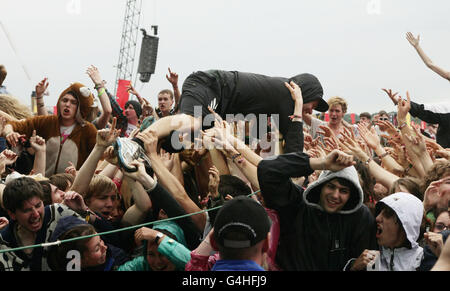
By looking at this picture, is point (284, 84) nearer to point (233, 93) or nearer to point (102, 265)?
point (233, 93)

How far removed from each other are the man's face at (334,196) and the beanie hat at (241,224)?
31.3 inches

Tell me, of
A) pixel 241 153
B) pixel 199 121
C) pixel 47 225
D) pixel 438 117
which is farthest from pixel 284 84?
pixel 47 225

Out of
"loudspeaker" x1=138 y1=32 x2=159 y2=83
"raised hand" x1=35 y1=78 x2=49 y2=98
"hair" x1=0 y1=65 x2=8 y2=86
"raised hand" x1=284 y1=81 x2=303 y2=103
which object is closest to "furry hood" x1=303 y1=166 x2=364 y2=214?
"raised hand" x1=284 y1=81 x2=303 y2=103

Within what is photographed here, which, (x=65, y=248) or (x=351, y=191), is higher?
(x=351, y=191)

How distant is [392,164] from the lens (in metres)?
4.34

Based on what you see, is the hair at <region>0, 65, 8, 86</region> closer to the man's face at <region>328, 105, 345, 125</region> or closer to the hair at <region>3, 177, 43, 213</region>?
the hair at <region>3, 177, 43, 213</region>

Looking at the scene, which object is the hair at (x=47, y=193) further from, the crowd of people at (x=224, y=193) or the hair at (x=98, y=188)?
the hair at (x=98, y=188)

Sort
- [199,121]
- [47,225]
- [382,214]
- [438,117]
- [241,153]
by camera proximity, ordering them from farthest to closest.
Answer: [438,117] < [199,121] < [241,153] < [47,225] < [382,214]

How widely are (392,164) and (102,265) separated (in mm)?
2688

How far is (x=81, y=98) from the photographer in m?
4.86

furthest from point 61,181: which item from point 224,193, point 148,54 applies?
point 148,54

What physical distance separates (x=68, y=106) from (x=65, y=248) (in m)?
2.28

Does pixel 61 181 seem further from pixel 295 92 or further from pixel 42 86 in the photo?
pixel 295 92

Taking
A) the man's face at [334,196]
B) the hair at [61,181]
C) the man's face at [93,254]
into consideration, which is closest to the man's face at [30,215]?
the man's face at [93,254]
